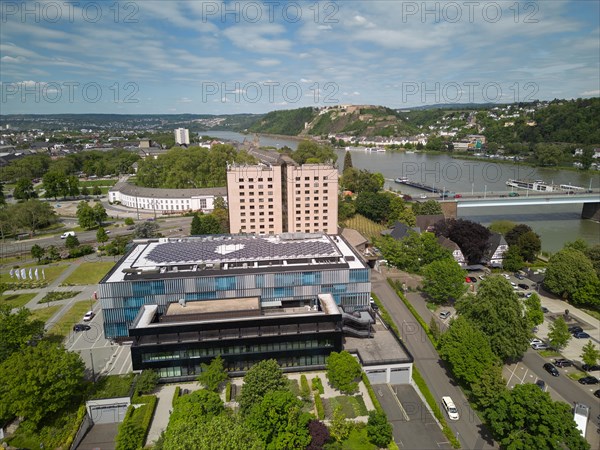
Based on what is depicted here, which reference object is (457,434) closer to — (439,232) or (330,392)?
(330,392)

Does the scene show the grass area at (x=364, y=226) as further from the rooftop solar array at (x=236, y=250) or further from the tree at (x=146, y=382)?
the tree at (x=146, y=382)

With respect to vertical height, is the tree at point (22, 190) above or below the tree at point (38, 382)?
above

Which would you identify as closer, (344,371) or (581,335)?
(344,371)

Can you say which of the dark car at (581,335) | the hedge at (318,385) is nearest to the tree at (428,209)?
the dark car at (581,335)

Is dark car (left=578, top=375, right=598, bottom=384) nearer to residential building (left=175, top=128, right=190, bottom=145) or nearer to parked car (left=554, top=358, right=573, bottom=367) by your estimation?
parked car (left=554, top=358, right=573, bottom=367)

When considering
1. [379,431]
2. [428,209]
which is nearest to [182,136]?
[428,209]

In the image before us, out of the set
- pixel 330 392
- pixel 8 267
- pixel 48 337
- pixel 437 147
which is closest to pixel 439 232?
pixel 330 392

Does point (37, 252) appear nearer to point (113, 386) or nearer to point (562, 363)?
point (113, 386)
